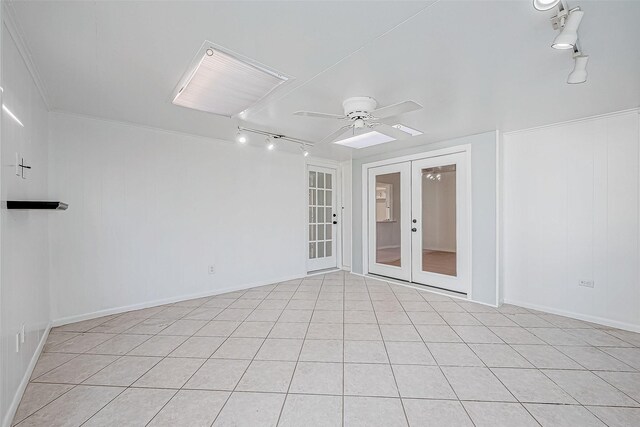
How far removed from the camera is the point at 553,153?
321 centimetres

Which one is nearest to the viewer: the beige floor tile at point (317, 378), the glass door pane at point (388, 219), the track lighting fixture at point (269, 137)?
the beige floor tile at point (317, 378)

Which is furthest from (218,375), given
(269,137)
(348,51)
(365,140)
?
(365,140)

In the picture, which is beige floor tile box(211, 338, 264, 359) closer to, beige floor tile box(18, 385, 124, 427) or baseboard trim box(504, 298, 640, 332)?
beige floor tile box(18, 385, 124, 427)

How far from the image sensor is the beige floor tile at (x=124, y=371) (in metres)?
1.91

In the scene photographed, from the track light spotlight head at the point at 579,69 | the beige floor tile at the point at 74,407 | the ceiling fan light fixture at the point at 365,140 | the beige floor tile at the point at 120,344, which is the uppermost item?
the ceiling fan light fixture at the point at 365,140

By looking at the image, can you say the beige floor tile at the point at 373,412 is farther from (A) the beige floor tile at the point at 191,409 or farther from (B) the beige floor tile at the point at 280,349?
(A) the beige floor tile at the point at 191,409

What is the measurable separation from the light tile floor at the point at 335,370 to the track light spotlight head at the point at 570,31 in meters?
2.08

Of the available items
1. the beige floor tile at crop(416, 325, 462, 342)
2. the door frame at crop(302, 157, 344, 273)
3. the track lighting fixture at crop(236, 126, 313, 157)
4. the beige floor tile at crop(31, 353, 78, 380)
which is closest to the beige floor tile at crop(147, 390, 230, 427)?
the beige floor tile at crop(31, 353, 78, 380)

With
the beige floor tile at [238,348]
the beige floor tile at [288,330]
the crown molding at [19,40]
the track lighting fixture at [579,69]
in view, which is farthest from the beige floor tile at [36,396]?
the track lighting fixture at [579,69]

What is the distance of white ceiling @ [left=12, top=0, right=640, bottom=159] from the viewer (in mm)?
1435

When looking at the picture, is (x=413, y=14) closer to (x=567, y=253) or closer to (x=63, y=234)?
(x=567, y=253)

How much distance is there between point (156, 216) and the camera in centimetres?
343

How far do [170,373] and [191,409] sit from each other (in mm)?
491

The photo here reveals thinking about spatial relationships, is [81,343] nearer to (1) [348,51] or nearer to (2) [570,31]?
(1) [348,51]
